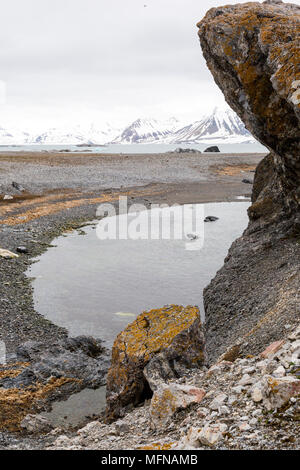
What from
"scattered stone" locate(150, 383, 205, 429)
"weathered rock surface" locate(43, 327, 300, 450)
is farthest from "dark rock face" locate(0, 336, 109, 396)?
"scattered stone" locate(150, 383, 205, 429)

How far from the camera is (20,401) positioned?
42.8ft

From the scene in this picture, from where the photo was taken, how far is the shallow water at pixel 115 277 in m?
21.7

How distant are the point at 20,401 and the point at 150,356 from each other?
4907 millimetres

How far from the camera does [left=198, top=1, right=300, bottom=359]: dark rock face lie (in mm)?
14617

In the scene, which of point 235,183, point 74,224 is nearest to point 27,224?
point 74,224

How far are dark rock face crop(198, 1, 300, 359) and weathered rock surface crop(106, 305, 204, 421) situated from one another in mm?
2272

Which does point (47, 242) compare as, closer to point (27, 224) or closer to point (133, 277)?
point (27, 224)

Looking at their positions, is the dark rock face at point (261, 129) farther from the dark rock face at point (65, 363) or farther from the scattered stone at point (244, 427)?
the scattered stone at point (244, 427)

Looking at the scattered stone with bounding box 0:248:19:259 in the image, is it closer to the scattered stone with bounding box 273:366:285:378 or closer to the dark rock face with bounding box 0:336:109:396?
the dark rock face with bounding box 0:336:109:396

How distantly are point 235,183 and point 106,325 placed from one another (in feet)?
196

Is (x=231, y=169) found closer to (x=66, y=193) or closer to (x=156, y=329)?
(x=66, y=193)

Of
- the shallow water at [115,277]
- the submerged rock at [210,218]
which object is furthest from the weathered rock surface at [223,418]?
the submerged rock at [210,218]

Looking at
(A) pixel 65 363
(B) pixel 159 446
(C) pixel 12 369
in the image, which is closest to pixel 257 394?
(B) pixel 159 446

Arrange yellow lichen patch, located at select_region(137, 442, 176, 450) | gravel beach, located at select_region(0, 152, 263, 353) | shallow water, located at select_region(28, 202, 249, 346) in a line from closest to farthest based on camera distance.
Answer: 1. yellow lichen patch, located at select_region(137, 442, 176, 450)
2. shallow water, located at select_region(28, 202, 249, 346)
3. gravel beach, located at select_region(0, 152, 263, 353)
